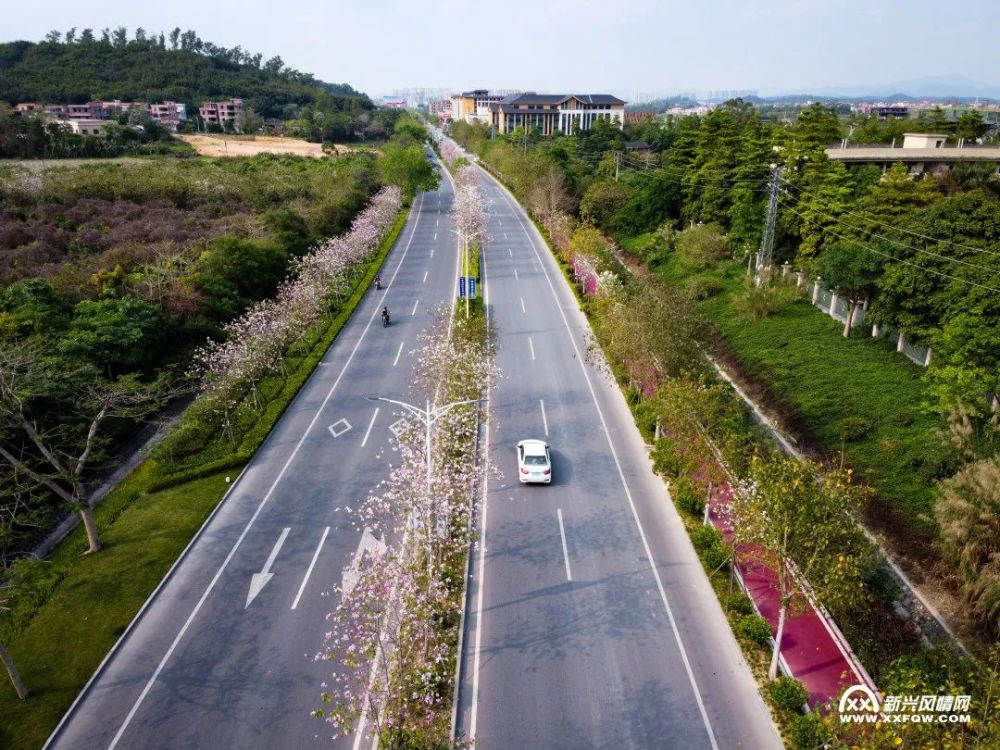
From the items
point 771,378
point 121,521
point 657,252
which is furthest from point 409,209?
point 121,521

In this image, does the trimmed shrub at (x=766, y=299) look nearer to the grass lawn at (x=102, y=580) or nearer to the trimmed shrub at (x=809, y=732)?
the grass lawn at (x=102, y=580)

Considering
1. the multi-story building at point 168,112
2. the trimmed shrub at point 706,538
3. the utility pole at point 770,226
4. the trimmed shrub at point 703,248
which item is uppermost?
the multi-story building at point 168,112

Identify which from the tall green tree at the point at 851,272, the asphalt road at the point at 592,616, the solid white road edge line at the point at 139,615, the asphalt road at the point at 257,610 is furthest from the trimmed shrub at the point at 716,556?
the tall green tree at the point at 851,272

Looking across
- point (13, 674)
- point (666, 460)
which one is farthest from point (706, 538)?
point (13, 674)

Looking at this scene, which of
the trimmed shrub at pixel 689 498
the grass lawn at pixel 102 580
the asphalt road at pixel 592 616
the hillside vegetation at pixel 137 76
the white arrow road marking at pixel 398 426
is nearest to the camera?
the asphalt road at pixel 592 616

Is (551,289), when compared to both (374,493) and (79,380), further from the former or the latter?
(79,380)

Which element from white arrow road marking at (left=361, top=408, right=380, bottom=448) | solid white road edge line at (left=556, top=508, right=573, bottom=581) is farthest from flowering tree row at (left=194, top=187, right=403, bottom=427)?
solid white road edge line at (left=556, top=508, right=573, bottom=581)
